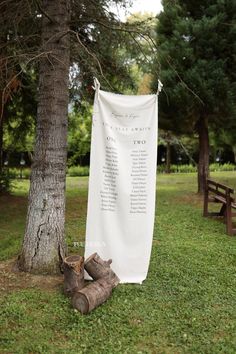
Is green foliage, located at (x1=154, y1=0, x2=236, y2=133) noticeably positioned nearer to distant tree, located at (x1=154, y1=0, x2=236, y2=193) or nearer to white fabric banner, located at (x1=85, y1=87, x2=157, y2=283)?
distant tree, located at (x1=154, y1=0, x2=236, y2=193)

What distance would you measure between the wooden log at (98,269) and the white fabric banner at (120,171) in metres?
0.27

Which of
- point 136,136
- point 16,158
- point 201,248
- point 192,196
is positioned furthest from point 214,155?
point 136,136

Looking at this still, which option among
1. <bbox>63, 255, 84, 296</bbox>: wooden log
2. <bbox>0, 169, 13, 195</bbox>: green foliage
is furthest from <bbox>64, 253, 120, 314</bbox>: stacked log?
<bbox>0, 169, 13, 195</bbox>: green foliage

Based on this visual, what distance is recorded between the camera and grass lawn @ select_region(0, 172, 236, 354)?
368 centimetres

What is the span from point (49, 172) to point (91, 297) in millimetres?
1708

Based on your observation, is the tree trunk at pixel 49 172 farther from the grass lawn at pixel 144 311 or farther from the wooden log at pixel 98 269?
the wooden log at pixel 98 269

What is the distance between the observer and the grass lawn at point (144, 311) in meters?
3.68

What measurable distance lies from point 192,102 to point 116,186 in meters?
7.10

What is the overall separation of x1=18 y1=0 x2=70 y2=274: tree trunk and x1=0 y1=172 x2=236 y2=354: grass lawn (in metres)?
0.28

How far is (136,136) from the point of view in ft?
16.6

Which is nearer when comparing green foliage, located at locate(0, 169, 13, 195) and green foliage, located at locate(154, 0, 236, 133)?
green foliage, located at locate(154, 0, 236, 133)

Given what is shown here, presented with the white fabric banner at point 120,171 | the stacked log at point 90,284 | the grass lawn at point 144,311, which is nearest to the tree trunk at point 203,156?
the grass lawn at point 144,311

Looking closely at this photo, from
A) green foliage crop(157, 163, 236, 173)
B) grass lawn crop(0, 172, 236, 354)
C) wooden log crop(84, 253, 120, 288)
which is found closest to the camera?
grass lawn crop(0, 172, 236, 354)

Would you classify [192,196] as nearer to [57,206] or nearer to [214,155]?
[57,206]
